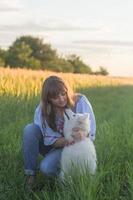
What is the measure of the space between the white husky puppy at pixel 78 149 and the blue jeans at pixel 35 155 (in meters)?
0.42

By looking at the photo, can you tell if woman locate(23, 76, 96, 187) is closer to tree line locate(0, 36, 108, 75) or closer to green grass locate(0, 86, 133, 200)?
green grass locate(0, 86, 133, 200)

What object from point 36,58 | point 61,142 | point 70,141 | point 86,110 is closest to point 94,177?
point 70,141

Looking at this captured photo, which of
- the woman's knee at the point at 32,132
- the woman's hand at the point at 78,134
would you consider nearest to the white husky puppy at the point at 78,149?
the woman's hand at the point at 78,134

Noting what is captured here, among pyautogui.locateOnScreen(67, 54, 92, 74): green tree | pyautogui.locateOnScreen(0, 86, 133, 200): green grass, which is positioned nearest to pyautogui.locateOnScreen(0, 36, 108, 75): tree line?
pyautogui.locateOnScreen(67, 54, 92, 74): green tree

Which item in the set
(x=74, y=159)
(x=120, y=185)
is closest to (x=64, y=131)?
(x=74, y=159)

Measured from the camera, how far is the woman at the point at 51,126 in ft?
19.2

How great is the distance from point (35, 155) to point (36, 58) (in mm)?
58925

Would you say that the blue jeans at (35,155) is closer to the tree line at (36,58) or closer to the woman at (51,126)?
the woman at (51,126)

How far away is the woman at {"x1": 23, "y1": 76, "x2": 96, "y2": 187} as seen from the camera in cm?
587

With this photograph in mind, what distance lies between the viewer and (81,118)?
17.9 feet

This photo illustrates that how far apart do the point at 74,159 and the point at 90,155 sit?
0.15 metres

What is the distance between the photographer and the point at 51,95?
5.88 m

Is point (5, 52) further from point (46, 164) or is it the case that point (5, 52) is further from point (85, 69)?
point (46, 164)

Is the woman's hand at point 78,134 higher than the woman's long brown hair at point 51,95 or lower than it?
lower
